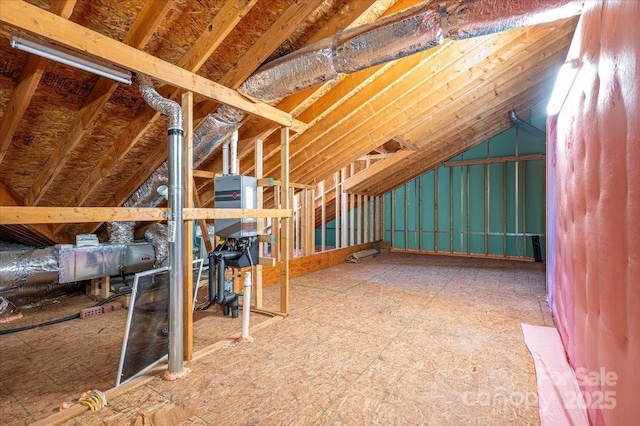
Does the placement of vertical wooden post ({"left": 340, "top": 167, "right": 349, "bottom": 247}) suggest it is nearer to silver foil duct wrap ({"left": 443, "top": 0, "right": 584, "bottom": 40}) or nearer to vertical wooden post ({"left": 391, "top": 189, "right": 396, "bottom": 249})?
vertical wooden post ({"left": 391, "top": 189, "right": 396, "bottom": 249})

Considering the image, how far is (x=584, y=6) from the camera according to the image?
1.76 meters

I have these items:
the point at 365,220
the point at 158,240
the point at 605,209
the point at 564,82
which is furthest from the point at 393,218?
the point at 605,209

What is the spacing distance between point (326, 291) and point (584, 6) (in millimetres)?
3653

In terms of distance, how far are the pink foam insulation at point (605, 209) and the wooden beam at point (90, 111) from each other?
7.29 ft

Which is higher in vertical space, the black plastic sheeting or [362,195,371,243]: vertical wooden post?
[362,195,371,243]: vertical wooden post

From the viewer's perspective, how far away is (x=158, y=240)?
415 cm

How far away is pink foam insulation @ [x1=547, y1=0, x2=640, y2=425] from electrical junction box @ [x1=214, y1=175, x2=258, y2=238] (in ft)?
8.05

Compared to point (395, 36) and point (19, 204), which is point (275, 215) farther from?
point (19, 204)

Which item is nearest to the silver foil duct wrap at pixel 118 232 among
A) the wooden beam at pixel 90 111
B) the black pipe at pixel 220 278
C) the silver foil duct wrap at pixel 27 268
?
the silver foil duct wrap at pixel 27 268

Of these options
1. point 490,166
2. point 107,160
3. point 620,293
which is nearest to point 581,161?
point 620,293

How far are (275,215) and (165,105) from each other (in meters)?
1.35

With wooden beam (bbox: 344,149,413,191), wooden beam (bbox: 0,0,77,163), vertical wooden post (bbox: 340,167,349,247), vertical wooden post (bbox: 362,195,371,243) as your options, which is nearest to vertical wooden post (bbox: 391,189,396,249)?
vertical wooden post (bbox: 362,195,371,243)

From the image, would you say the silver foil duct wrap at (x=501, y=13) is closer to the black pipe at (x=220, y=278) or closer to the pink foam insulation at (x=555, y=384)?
the pink foam insulation at (x=555, y=384)

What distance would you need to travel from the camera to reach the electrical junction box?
277 centimetres
